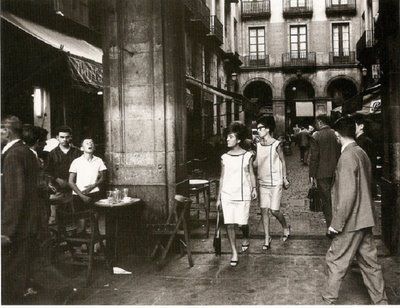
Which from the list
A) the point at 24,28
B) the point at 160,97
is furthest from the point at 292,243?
the point at 24,28

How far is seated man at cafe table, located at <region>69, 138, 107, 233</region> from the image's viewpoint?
6453 millimetres

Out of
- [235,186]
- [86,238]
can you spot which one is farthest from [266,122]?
[86,238]

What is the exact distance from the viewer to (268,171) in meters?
6.40

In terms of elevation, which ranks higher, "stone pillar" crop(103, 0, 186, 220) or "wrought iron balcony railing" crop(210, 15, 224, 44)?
"wrought iron balcony railing" crop(210, 15, 224, 44)

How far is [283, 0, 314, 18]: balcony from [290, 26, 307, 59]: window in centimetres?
84

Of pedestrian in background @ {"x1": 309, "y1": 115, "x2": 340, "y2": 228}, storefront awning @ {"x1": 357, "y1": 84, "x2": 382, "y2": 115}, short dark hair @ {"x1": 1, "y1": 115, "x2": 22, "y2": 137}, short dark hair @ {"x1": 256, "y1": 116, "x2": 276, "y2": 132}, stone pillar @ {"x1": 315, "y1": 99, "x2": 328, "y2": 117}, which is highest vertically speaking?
stone pillar @ {"x1": 315, "y1": 99, "x2": 328, "y2": 117}

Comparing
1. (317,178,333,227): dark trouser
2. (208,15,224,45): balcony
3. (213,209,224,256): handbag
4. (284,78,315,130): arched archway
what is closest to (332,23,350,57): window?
(284,78,315,130): arched archway

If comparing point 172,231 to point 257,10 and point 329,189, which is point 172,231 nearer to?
point 329,189

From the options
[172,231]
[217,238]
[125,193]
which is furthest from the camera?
[125,193]

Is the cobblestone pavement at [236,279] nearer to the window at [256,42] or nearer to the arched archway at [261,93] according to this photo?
the arched archway at [261,93]

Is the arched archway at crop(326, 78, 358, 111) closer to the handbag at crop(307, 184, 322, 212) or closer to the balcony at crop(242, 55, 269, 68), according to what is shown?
the balcony at crop(242, 55, 269, 68)

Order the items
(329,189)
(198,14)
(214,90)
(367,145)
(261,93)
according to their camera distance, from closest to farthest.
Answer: (329,189), (367,145), (214,90), (198,14), (261,93)

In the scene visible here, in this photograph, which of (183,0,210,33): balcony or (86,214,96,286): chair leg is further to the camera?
(183,0,210,33): balcony

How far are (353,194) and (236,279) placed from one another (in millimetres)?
1826
